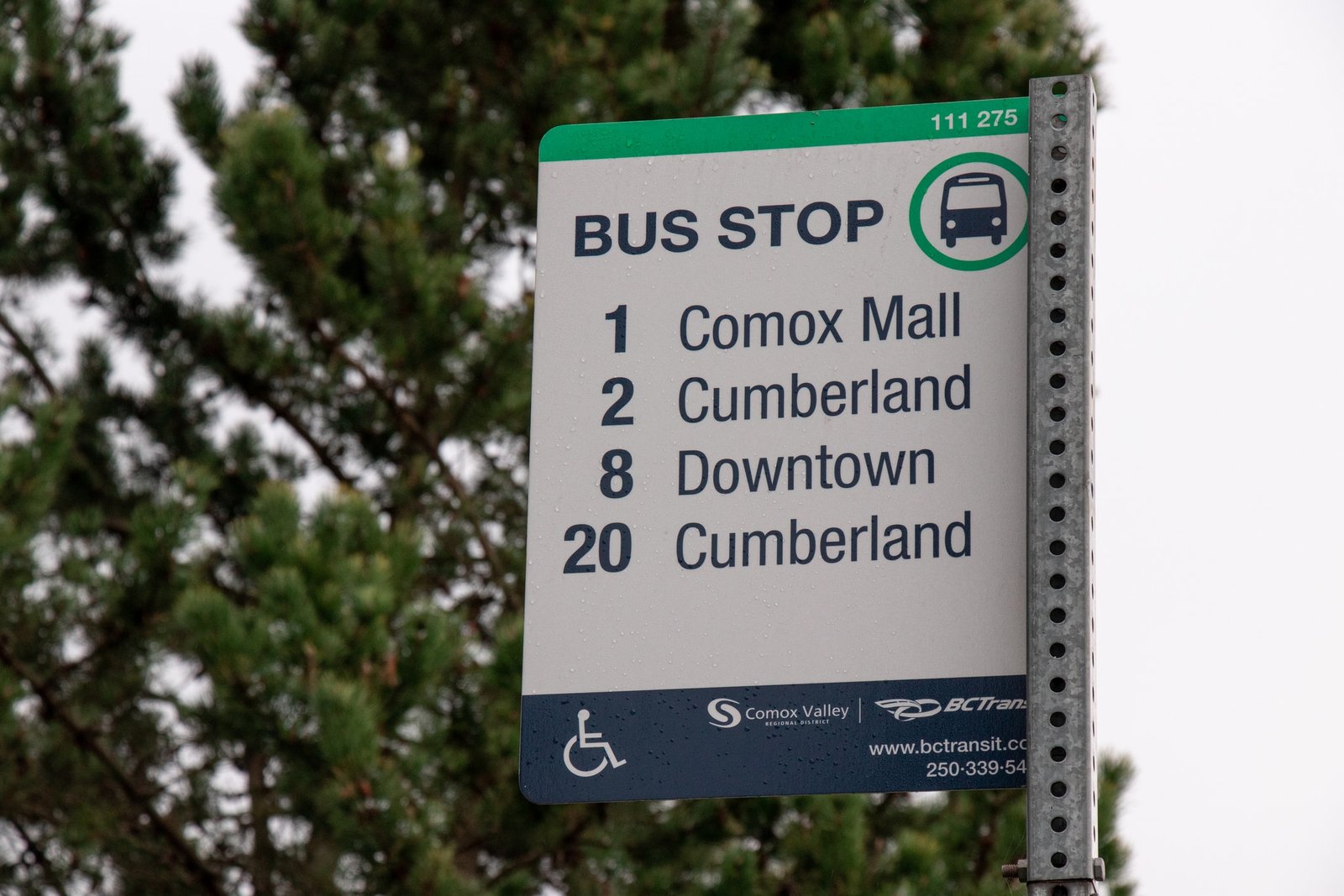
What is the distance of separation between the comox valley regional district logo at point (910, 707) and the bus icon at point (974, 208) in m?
0.48

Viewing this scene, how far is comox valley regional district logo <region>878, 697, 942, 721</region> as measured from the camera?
6.68 ft

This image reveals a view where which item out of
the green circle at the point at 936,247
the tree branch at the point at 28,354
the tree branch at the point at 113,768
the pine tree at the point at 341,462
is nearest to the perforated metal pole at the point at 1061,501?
the green circle at the point at 936,247

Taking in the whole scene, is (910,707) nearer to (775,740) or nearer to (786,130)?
(775,740)

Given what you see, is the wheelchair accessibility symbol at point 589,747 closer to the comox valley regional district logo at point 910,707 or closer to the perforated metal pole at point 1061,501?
the comox valley regional district logo at point 910,707

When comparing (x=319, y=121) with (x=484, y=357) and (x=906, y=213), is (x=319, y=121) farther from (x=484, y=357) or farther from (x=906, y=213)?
(x=906, y=213)

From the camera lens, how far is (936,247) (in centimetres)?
215

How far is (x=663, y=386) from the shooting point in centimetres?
219

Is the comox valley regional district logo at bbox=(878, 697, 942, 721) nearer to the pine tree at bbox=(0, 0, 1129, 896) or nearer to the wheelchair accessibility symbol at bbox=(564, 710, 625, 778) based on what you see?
the wheelchair accessibility symbol at bbox=(564, 710, 625, 778)

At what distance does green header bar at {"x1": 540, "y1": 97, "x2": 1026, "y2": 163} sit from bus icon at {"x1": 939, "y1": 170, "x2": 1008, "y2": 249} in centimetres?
5

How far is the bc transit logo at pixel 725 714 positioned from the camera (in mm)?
2094

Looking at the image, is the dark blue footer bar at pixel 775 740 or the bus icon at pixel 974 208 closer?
the dark blue footer bar at pixel 775 740

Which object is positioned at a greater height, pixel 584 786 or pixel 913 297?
pixel 913 297

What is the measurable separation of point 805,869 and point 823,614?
512cm

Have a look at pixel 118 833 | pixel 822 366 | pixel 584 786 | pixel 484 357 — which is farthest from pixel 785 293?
pixel 118 833
